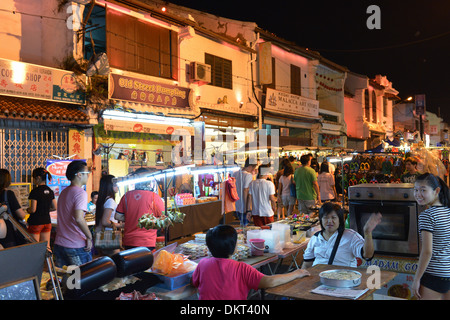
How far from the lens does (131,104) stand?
11.9 metres

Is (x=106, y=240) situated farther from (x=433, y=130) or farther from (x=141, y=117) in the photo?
(x=433, y=130)

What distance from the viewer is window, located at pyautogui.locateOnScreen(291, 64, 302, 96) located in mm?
21500

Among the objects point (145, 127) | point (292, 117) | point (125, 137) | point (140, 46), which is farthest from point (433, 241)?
point (292, 117)

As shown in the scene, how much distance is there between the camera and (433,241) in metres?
3.66

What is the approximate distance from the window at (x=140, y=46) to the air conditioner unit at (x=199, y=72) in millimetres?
688

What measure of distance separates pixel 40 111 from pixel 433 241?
899 centimetres

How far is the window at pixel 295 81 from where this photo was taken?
846 inches

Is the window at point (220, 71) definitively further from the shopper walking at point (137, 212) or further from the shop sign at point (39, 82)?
the shopper walking at point (137, 212)

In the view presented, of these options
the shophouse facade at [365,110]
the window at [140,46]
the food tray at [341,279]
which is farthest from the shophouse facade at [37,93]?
the shophouse facade at [365,110]

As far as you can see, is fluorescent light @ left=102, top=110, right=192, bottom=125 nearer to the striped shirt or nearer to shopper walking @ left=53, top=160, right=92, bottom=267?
shopper walking @ left=53, top=160, right=92, bottom=267

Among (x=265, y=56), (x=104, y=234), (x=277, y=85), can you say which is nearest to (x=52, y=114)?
(x=104, y=234)

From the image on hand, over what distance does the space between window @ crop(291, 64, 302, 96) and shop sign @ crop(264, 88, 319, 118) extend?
82cm

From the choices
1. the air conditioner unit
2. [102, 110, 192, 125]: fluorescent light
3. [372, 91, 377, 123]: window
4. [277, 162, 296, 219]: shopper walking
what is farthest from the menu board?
[372, 91, 377, 123]: window

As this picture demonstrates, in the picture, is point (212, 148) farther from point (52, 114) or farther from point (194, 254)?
point (194, 254)
